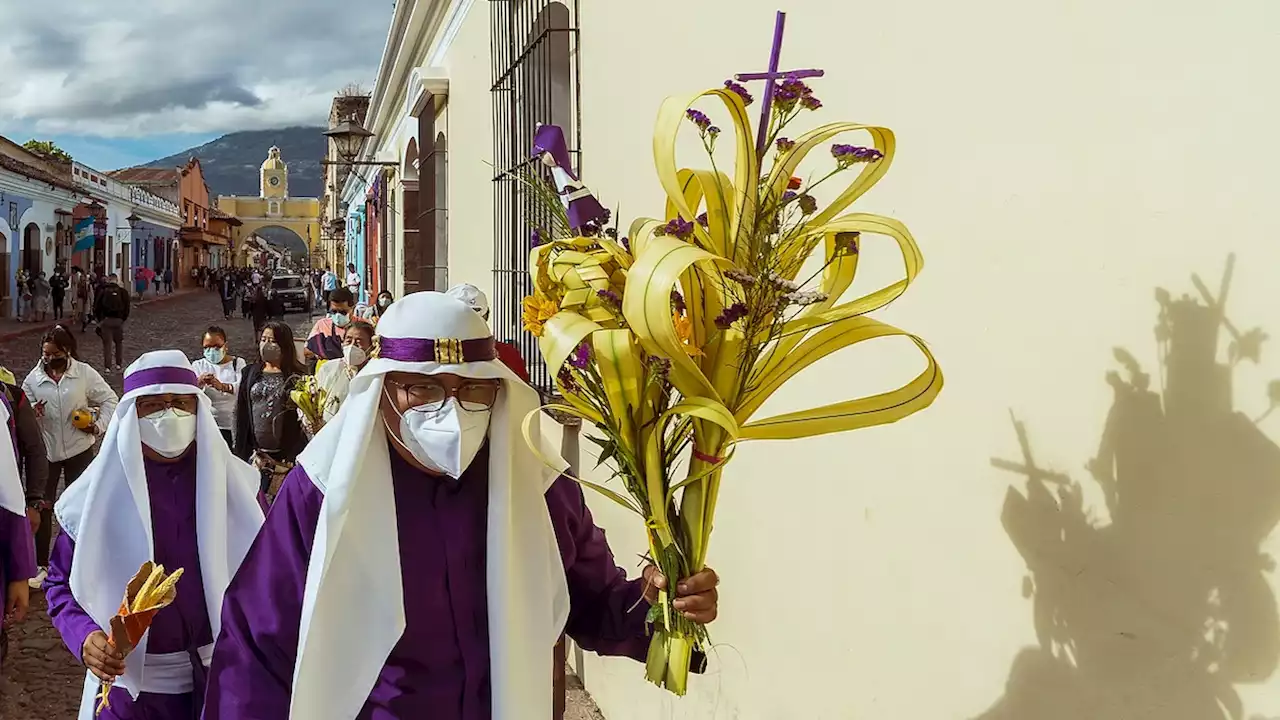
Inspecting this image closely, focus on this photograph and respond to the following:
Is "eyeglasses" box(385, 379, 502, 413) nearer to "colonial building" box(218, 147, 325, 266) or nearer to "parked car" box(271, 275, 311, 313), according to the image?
"parked car" box(271, 275, 311, 313)

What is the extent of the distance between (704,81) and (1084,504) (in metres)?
2.02

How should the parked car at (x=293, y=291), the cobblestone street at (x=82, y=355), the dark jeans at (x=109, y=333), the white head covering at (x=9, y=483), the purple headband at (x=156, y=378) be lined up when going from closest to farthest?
the purple headband at (x=156, y=378) < the white head covering at (x=9, y=483) < the cobblestone street at (x=82, y=355) < the dark jeans at (x=109, y=333) < the parked car at (x=293, y=291)

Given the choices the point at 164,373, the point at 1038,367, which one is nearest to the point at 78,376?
the point at 164,373

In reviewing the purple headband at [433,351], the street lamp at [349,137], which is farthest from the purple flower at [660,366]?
the street lamp at [349,137]

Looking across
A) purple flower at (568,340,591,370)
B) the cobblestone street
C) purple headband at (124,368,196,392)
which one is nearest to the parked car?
the cobblestone street

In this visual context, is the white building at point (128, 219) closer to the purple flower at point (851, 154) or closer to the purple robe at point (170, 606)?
the purple robe at point (170, 606)

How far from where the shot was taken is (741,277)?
164cm

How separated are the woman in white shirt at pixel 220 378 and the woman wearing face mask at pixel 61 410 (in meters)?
0.65

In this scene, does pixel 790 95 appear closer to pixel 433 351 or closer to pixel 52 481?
pixel 433 351

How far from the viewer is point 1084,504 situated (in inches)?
68.7

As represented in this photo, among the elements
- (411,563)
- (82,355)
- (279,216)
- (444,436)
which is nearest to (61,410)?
(411,563)

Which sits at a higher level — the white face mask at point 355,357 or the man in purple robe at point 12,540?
the white face mask at point 355,357

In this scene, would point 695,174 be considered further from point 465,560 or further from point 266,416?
point 266,416

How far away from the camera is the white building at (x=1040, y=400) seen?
1462mm
